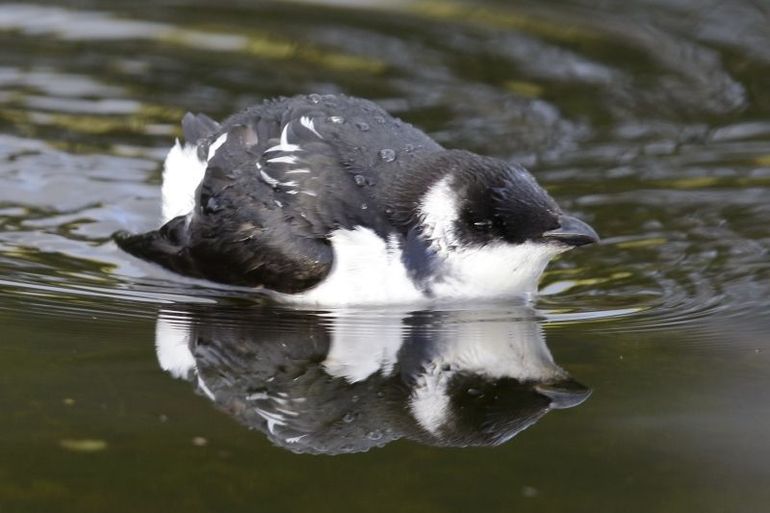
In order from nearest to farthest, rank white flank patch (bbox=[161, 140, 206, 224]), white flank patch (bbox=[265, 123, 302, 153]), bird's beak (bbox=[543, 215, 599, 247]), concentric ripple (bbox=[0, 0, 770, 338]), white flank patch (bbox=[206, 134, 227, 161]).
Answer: bird's beak (bbox=[543, 215, 599, 247]) < white flank patch (bbox=[265, 123, 302, 153]) < concentric ripple (bbox=[0, 0, 770, 338]) < white flank patch (bbox=[206, 134, 227, 161]) < white flank patch (bbox=[161, 140, 206, 224])

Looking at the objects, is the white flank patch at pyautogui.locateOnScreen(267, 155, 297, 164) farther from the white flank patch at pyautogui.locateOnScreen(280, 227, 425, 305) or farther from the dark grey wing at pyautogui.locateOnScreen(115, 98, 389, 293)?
the white flank patch at pyautogui.locateOnScreen(280, 227, 425, 305)

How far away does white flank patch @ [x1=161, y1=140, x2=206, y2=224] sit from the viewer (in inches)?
301

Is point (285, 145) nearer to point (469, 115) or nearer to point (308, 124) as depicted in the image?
point (308, 124)

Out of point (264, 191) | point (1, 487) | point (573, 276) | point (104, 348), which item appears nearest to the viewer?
point (1, 487)

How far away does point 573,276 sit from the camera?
747 cm

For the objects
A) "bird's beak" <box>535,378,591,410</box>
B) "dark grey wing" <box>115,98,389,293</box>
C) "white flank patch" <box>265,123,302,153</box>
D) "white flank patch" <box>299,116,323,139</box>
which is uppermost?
"white flank patch" <box>299,116,323,139</box>

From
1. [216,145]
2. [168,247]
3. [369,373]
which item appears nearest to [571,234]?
[369,373]

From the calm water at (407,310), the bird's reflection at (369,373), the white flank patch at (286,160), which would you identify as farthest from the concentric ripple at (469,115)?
the white flank patch at (286,160)

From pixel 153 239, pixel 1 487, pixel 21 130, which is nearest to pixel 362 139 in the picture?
pixel 153 239

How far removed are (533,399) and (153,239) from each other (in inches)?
110

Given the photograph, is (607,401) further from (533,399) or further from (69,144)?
(69,144)

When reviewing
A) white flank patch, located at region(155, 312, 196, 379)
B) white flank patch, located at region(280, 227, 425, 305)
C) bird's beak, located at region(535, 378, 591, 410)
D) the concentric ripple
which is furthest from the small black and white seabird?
bird's beak, located at region(535, 378, 591, 410)

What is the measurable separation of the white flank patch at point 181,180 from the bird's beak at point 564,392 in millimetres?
2589

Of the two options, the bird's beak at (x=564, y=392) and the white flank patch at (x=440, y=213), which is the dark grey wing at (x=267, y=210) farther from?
the bird's beak at (x=564, y=392)
